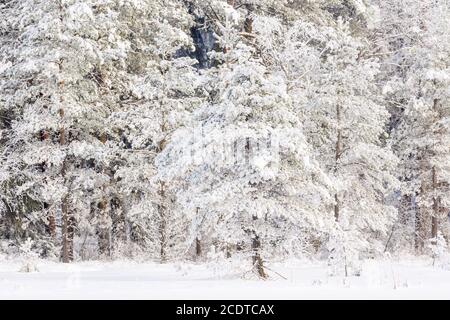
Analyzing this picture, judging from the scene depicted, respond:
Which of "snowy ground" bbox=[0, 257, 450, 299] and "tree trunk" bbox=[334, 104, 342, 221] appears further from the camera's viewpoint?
"tree trunk" bbox=[334, 104, 342, 221]

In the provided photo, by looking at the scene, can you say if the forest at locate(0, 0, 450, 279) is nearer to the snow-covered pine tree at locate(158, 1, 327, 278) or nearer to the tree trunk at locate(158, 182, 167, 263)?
the tree trunk at locate(158, 182, 167, 263)

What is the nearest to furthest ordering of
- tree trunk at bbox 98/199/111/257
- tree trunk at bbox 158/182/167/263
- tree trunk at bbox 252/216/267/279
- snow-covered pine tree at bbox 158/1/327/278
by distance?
snow-covered pine tree at bbox 158/1/327/278, tree trunk at bbox 252/216/267/279, tree trunk at bbox 158/182/167/263, tree trunk at bbox 98/199/111/257

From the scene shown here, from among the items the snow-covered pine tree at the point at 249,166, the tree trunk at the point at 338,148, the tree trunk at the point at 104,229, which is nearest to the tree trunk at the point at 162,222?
the tree trunk at the point at 104,229

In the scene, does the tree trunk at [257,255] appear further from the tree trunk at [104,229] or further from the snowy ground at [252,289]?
the tree trunk at [104,229]

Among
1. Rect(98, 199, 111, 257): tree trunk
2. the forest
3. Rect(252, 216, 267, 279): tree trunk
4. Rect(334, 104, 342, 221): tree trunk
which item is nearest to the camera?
Rect(252, 216, 267, 279): tree trunk

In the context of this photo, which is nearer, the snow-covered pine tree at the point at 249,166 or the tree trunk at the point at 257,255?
the snow-covered pine tree at the point at 249,166

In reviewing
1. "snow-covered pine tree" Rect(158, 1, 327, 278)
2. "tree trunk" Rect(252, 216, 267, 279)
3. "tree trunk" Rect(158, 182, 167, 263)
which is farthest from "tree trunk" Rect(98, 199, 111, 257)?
"tree trunk" Rect(252, 216, 267, 279)

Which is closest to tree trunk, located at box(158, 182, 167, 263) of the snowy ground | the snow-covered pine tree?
the snow-covered pine tree

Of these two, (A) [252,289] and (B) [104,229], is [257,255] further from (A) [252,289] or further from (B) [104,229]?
(B) [104,229]

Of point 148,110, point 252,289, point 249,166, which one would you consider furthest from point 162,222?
point 252,289

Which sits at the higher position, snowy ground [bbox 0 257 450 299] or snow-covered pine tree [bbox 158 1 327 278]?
snow-covered pine tree [bbox 158 1 327 278]

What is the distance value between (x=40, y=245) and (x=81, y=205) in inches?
72.1

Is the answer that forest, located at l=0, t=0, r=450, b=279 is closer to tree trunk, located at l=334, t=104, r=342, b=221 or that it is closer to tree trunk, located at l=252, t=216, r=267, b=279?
tree trunk, located at l=334, t=104, r=342, b=221
